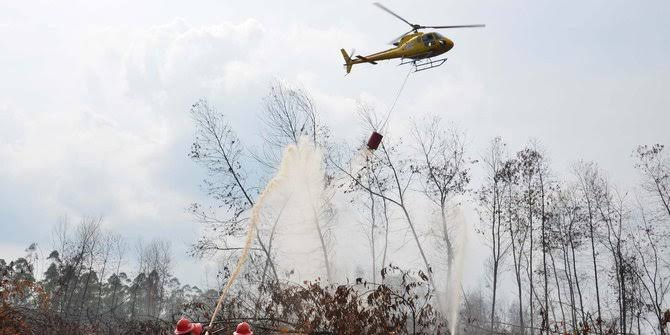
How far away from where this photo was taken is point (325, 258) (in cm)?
2750

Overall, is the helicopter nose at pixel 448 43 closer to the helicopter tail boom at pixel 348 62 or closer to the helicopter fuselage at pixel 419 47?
the helicopter fuselage at pixel 419 47

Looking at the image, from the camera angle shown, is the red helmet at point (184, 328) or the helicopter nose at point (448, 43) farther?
the helicopter nose at point (448, 43)

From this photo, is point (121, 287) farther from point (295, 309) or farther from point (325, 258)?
point (295, 309)

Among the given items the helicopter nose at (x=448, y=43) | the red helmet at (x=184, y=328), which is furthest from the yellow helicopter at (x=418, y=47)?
the red helmet at (x=184, y=328)

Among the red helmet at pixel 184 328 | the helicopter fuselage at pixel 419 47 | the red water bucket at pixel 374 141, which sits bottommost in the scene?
the red helmet at pixel 184 328

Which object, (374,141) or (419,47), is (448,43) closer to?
(419,47)

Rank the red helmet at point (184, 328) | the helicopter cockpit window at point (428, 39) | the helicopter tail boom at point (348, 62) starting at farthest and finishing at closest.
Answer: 1. the helicopter tail boom at point (348, 62)
2. the helicopter cockpit window at point (428, 39)
3. the red helmet at point (184, 328)

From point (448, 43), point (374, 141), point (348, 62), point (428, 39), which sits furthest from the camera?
point (348, 62)

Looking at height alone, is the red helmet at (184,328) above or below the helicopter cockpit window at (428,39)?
below

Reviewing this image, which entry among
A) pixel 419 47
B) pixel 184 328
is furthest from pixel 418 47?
pixel 184 328

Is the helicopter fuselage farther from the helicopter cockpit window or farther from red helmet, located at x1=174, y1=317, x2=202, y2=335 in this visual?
red helmet, located at x1=174, y1=317, x2=202, y2=335

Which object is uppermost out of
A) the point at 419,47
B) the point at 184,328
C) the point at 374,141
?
the point at 419,47

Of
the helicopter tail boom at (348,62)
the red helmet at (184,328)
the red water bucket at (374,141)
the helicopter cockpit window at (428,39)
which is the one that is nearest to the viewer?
the red helmet at (184,328)

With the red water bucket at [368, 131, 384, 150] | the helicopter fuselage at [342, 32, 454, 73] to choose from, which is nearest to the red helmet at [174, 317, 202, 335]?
→ the red water bucket at [368, 131, 384, 150]
